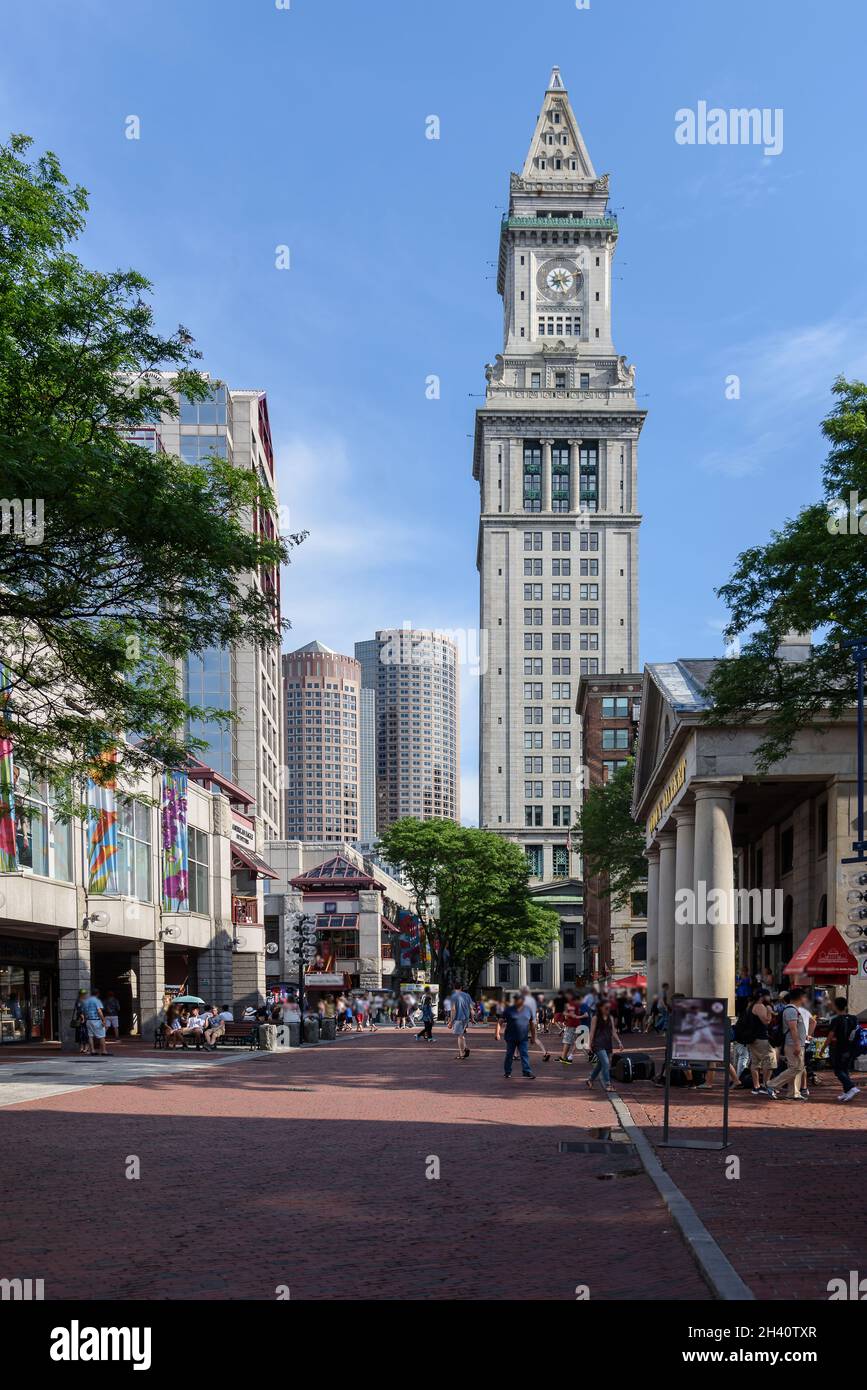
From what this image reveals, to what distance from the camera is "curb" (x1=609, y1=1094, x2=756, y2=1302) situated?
26.1ft

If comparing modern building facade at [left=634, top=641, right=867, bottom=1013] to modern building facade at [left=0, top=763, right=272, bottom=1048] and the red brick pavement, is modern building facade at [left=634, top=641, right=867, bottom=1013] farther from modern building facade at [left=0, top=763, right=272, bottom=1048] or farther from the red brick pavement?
modern building facade at [left=0, top=763, right=272, bottom=1048]

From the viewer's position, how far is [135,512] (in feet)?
→ 57.0

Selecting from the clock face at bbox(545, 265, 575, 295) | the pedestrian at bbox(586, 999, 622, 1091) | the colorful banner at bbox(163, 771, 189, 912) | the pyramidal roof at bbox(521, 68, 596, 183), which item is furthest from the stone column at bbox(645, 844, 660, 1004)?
the pyramidal roof at bbox(521, 68, 596, 183)

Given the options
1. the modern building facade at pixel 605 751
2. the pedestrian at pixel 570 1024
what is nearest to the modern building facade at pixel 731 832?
the pedestrian at pixel 570 1024

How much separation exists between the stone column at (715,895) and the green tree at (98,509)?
18.4 m

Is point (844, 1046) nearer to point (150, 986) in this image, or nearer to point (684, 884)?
point (684, 884)

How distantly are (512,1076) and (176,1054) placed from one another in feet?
41.9

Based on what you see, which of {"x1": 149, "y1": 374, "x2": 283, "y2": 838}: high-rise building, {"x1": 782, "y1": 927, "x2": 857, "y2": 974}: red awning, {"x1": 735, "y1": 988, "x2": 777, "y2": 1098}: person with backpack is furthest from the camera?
{"x1": 149, "y1": 374, "x2": 283, "y2": 838}: high-rise building

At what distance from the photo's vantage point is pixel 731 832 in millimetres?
41594

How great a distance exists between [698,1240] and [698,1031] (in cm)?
737

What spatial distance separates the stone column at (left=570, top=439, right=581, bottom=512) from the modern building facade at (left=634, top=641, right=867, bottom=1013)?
308 ft

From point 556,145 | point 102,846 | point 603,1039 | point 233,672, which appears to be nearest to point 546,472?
point 556,145

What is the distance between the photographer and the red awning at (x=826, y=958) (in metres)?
29.9
